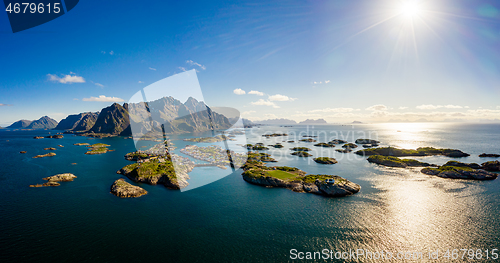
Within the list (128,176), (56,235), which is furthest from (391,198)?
(128,176)

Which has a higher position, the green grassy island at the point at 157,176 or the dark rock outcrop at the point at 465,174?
the green grassy island at the point at 157,176

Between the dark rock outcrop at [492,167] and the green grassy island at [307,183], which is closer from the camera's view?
the green grassy island at [307,183]

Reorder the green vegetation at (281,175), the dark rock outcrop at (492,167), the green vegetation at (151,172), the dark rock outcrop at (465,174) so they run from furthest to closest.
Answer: the dark rock outcrop at (492,167) < the dark rock outcrop at (465,174) < the green vegetation at (281,175) < the green vegetation at (151,172)

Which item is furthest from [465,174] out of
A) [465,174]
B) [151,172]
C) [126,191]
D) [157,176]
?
[126,191]

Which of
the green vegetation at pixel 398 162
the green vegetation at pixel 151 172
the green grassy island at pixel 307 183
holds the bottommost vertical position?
the green vegetation at pixel 398 162

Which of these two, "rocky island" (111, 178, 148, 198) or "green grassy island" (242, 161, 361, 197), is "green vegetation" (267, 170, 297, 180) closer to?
"green grassy island" (242, 161, 361, 197)

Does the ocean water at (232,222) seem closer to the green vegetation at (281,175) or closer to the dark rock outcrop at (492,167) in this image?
the green vegetation at (281,175)

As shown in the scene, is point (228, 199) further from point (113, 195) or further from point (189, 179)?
point (113, 195)

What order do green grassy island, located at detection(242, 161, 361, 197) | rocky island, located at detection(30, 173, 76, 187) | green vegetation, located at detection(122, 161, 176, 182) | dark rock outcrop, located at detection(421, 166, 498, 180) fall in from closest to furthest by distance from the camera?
green grassy island, located at detection(242, 161, 361, 197) → rocky island, located at detection(30, 173, 76, 187) → green vegetation, located at detection(122, 161, 176, 182) → dark rock outcrop, located at detection(421, 166, 498, 180)

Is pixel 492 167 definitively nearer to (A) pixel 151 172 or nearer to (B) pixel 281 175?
(B) pixel 281 175

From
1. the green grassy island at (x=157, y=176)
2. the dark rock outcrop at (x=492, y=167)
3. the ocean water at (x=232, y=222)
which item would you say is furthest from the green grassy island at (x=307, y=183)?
the dark rock outcrop at (x=492, y=167)

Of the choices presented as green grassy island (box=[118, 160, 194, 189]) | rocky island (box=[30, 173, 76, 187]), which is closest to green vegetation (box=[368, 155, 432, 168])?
green grassy island (box=[118, 160, 194, 189])
